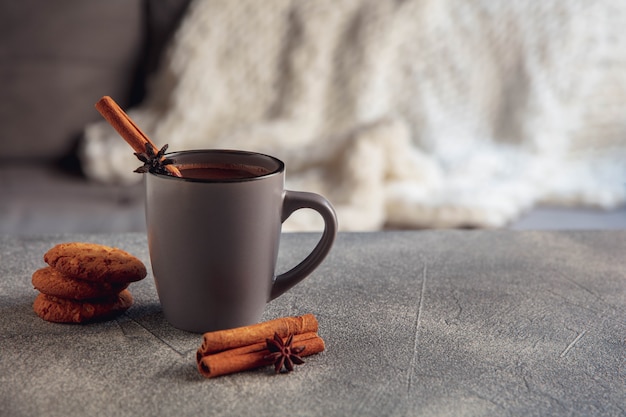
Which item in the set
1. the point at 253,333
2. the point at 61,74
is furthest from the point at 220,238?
the point at 61,74

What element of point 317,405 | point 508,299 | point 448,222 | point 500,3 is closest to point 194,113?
point 448,222

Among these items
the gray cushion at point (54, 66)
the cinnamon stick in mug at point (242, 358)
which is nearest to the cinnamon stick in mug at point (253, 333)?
the cinnamon stick in mug at point (242, 358)

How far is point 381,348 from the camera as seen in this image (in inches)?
21.6

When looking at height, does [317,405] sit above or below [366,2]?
below

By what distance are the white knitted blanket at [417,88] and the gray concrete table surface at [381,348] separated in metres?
1.20

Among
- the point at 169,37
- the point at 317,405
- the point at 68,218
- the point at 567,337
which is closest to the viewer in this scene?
the point at 317,405

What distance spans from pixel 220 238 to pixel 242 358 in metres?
0.09

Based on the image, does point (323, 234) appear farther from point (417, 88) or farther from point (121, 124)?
point (417, 88)

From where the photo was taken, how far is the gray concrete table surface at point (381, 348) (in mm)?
466

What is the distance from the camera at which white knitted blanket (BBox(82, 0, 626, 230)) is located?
198 cm

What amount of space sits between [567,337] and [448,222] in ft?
3.91

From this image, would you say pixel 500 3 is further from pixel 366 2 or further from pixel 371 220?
pixel 371 220

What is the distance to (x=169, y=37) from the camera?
2.10 m

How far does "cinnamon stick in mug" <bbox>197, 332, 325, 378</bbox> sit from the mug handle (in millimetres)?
59
